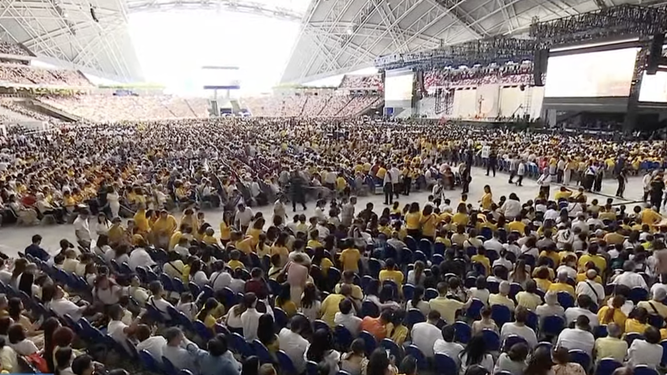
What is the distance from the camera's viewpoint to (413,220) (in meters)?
9.32

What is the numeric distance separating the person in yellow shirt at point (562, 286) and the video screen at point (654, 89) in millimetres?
25590

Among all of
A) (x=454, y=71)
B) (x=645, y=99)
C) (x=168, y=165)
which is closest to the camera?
(x=168, y=165)

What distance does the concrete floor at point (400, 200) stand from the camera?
36.6 feet

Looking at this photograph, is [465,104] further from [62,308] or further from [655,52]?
[62,308]

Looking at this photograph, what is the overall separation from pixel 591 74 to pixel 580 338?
2797cm

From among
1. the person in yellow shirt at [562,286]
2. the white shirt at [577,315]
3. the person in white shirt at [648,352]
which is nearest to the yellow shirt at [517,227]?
the person in yellow shirt at [562,286]

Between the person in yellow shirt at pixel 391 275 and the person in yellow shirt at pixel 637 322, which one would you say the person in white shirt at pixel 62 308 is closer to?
the person in yellow shirt at pixel 391 275

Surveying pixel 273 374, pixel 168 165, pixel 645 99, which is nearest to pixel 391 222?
pixel 273 374

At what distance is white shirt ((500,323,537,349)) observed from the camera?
4.95 meters

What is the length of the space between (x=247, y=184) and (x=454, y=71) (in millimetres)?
34631

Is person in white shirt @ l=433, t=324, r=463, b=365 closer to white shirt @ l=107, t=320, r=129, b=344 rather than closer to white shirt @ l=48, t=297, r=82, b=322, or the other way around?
white shirt @ l=107, t=320, r=129, b=344

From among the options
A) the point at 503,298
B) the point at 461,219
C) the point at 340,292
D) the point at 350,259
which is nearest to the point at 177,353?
the point at 340,292

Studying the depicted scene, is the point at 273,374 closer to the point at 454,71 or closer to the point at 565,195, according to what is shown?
the point at 565,195

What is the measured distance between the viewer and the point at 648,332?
4.59 metres
